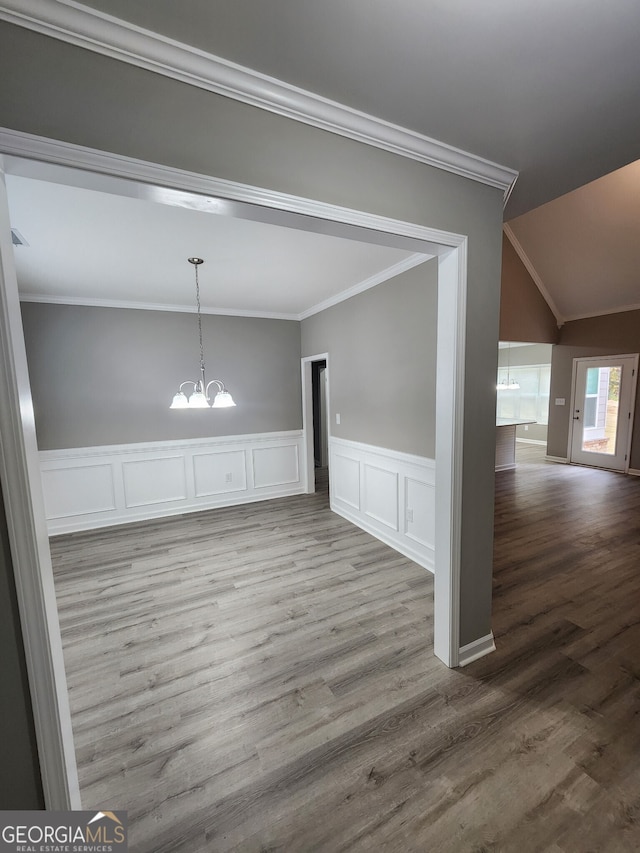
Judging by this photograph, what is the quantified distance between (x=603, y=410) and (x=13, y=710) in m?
8.13

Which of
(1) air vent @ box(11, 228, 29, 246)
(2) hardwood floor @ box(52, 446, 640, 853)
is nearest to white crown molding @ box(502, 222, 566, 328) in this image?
(2) hardwood floor @ box(52, 446, 640, 853)

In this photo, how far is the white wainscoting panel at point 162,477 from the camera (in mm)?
4098

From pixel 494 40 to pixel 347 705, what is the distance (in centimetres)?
279

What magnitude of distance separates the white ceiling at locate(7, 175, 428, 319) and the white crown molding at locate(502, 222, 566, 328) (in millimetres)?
3501

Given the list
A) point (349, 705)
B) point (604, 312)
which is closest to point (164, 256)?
point (349, 705)

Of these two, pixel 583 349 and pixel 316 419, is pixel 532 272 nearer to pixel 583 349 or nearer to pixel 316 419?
pixel 583 349

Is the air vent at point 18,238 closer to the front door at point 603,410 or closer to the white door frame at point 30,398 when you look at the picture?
the white door frame at point 30,398

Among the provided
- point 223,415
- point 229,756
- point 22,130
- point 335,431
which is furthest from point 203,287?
point 229,756

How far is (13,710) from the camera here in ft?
3.31

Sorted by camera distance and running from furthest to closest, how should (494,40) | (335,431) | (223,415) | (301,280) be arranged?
(223,415)
(335,431)
(301,280)
(494,40)

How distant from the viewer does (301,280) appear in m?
3.55

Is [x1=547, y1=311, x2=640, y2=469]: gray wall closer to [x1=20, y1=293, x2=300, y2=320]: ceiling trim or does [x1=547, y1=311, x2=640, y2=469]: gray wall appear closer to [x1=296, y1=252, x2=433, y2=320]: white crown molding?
[x1=296, y1=252, x2=433, y2=320]: white crown molding

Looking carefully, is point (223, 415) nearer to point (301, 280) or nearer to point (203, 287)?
point (203, 287)

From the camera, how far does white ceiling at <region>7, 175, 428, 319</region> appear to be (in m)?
2.10
